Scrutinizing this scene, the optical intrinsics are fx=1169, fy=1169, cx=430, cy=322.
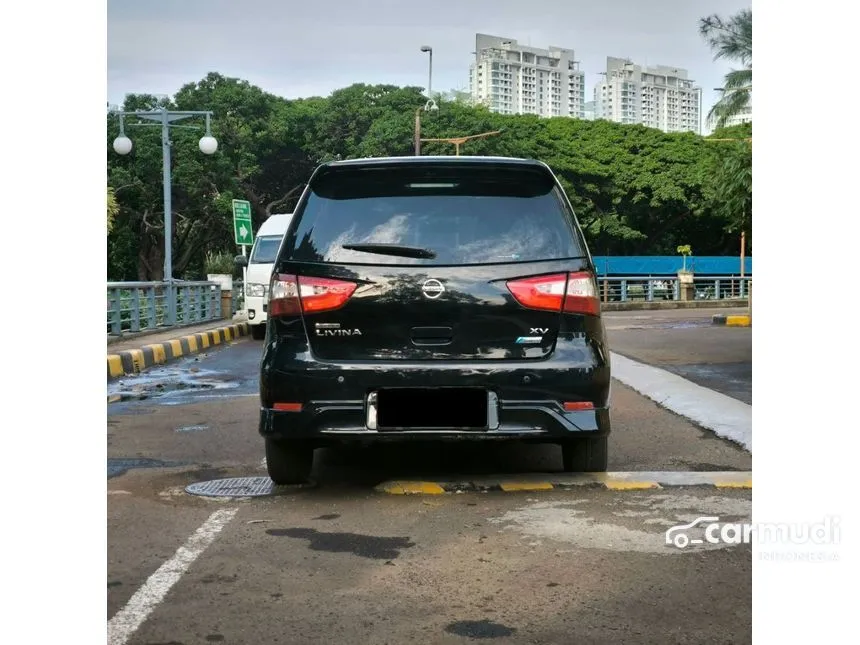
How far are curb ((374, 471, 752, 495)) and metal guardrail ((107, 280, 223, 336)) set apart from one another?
1160 centimetres

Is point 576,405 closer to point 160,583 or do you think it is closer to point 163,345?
point 160,583

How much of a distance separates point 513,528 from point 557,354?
3.01 ft

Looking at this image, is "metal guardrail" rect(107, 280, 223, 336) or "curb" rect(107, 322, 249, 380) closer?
"curb" rect(107, 322, 249, 380)

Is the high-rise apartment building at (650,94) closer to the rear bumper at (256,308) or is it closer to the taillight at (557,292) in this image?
the rear bumper at (256,308)

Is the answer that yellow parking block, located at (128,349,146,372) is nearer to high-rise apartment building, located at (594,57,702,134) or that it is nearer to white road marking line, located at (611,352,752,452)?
white road marking line, located at (611,352,752,452)

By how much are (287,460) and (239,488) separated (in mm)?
291

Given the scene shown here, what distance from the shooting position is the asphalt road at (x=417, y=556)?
358 centimetres

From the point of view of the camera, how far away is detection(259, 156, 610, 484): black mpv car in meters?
5.33

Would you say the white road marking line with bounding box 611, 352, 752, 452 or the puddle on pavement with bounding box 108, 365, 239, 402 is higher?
the white road marking line with bounding box 611, 352, 752, 452

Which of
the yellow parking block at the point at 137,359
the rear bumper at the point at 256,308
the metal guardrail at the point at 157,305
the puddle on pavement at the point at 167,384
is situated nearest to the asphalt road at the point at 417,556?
the puddle on pavement at the point at 167,384

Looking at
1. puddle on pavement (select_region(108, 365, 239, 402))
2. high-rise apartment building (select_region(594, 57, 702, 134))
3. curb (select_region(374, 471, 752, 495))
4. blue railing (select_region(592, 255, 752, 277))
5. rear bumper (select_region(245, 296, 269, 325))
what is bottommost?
curb (select_region(374, 471, 752, 495))

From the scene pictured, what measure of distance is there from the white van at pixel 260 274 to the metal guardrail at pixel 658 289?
19.6 metres

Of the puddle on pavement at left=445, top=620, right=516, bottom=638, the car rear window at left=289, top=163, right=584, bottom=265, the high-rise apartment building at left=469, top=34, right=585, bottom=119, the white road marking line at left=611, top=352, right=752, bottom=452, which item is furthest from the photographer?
the high-rise apartment building at left=469, top=34, right=585, bottom=119

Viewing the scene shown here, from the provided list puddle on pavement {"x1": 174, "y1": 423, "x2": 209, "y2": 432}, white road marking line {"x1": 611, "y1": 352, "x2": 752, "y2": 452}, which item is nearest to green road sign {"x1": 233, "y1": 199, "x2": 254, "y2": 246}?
white road marking line {"x1": 611, "y1": 352, "x2": 752, "y2": 452}
